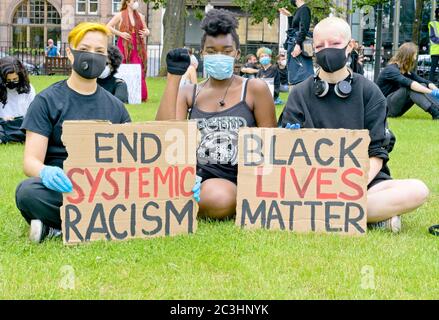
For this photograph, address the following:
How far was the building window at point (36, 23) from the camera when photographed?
48.5 metres

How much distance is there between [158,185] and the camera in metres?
4.88

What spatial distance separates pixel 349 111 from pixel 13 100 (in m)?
5.78

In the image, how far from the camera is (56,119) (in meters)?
4.93

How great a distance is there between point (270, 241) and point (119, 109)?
1.39 metres

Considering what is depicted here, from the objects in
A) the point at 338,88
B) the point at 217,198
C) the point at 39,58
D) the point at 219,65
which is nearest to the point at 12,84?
the point at 219,65

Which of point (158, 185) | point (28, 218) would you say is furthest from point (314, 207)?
point (28, 218)

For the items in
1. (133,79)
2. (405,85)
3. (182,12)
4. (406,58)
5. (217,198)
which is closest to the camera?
(217,198)

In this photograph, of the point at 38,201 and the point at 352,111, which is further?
the point at 352,111

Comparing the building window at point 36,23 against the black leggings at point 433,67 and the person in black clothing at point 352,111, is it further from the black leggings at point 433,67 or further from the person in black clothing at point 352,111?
the person in black clothing at point 352,111

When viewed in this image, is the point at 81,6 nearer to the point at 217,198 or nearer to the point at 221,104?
the point at 221,104

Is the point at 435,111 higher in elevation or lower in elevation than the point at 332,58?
lower

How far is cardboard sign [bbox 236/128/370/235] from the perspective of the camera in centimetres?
502

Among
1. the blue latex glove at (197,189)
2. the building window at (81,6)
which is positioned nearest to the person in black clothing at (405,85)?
the blue latex glove at (197,189)

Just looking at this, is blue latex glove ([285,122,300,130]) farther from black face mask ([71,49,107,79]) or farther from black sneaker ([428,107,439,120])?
black sneaker ([428,107,439,120])
